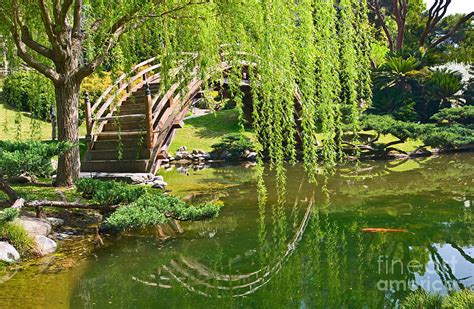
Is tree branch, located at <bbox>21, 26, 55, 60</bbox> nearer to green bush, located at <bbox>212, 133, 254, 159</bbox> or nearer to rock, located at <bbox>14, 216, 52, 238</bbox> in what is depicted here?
rock, located at <bbox>14, 216, 52, 238</bbox>

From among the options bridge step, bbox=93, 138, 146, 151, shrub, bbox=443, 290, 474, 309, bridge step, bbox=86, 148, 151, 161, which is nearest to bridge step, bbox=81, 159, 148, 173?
bridge step, bbox=86, 148, 151, 161

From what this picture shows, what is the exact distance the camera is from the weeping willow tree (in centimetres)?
364

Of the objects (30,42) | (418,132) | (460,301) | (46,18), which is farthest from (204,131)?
(460,301)

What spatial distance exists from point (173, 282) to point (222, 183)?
5.41 m

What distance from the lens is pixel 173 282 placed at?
152 inches

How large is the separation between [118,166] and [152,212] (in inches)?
160

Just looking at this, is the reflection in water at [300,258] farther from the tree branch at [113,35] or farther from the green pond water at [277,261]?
the tree branch at [113,35]

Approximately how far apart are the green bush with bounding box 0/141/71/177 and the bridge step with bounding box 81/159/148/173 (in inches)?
125

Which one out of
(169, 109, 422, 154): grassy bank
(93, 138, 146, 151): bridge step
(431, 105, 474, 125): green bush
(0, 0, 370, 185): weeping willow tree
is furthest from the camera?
(169, 109, 422, 154): grassy bank

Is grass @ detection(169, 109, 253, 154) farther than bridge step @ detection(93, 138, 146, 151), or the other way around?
grass @ detection(169, 109, 253, 154)

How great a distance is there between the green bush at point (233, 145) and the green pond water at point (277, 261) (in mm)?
5526

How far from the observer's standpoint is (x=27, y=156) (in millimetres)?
4684

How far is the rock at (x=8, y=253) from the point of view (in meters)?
4.08

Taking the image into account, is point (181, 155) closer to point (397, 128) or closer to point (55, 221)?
point (397, 128)
